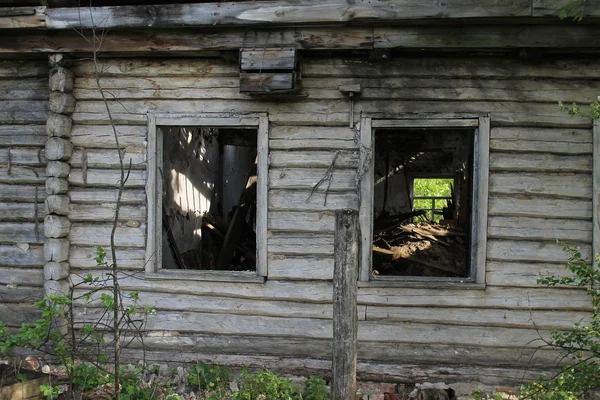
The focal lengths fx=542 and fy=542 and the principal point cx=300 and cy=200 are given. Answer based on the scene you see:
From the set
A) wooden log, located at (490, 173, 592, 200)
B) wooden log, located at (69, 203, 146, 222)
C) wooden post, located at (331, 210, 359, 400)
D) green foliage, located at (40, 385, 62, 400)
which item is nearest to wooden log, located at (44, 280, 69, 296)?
wooden log, located at (69, 203, 146, 222)

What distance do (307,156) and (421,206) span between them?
348 inches

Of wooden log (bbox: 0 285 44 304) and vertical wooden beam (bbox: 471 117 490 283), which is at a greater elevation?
vertical wooden beam (bbox: 471 117 490 283)

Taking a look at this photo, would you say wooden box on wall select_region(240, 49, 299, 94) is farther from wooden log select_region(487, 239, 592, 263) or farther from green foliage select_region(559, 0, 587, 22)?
wooden log select_region(487, 239, 592, 263)

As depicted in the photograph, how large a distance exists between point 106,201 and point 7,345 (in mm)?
1728

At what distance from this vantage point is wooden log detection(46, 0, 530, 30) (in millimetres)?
4355

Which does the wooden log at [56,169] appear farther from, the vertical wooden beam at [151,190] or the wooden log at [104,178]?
the vertical wooden beam at [151,190]

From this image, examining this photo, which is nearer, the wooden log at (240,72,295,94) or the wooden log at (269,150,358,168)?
the wooden log at (240,72,295,94)

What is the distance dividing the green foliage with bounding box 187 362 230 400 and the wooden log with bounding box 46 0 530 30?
119 inches

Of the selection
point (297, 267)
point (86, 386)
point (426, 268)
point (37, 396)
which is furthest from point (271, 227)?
point (426, 268)

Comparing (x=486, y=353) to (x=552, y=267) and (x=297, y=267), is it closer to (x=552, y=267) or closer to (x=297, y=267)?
(x=552, y=267)

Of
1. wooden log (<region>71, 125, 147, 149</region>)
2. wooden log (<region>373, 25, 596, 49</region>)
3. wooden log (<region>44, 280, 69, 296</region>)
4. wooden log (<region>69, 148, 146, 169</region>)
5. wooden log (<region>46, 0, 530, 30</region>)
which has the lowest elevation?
wooden log (<region>44, 280, 69, 296</region>)

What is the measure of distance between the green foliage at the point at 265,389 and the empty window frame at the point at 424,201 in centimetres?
116

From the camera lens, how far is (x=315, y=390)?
447 cm

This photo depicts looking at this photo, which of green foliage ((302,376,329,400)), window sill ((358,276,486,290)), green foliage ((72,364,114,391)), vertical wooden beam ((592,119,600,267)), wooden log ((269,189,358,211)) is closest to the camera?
green foliage ((72,364,114,391))
